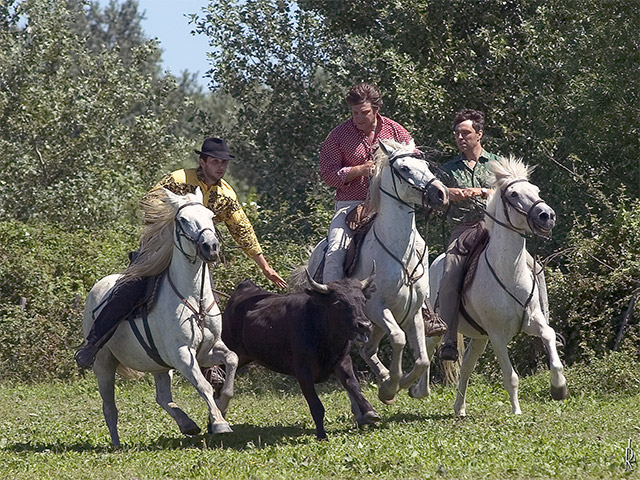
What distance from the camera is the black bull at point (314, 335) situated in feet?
33.2

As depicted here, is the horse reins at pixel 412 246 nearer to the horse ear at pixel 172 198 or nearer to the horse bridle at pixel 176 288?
the horse bridle at pixel 176 288

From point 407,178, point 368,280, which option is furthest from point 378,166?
point 368,280

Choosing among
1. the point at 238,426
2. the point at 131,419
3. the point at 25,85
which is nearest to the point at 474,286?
the point at 238,426

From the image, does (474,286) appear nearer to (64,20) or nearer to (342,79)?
(342,79)

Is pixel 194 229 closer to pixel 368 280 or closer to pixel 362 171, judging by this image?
pixel 368 280

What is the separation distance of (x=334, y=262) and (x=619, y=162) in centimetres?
840

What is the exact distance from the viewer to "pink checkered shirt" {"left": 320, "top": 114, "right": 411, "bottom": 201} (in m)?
11.5

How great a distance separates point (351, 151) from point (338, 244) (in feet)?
3.26

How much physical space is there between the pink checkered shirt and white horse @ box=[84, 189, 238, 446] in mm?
1734

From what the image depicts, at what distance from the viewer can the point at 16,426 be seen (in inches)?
512

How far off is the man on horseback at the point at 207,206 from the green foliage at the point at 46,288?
7.76m

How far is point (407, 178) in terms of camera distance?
1056cm

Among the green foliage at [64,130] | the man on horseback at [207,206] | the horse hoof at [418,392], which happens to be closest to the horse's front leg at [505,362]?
the horse hoof at [418,392]

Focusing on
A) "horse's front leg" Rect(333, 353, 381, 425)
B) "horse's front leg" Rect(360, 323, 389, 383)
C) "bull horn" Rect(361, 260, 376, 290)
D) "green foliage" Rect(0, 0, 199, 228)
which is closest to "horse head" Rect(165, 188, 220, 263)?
"bull horn" Rect(361, 260, 376, 290)
